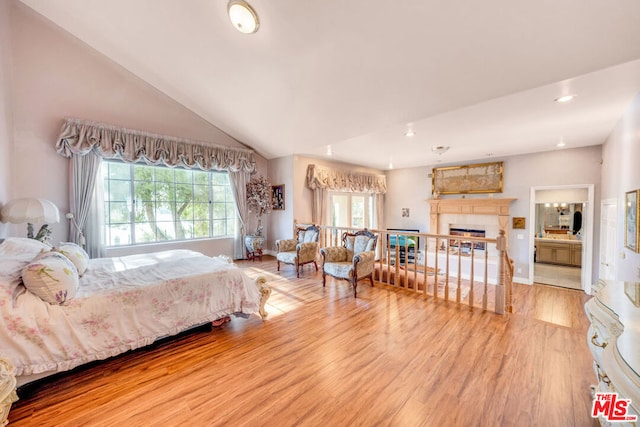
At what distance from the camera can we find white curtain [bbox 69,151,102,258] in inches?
146

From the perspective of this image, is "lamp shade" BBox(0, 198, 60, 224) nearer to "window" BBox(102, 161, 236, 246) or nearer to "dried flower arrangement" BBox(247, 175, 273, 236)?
"window" BBox(102, 161, 236, 246)

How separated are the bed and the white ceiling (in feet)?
8.29

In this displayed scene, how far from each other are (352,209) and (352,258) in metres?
3.37

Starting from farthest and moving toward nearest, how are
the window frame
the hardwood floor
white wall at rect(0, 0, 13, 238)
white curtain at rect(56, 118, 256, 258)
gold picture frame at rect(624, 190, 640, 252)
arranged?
the window frame, white curtain at rect(56, 118, 256, 258), white wall at rect(0, 0, 13, 238), gold picture frame at rect(624, 190, 640, 252), the hardwood floor

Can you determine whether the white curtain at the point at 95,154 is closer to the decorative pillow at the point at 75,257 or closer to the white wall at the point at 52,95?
the white wall at the point at 52,95

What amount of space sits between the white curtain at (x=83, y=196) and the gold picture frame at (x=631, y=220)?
6644mm

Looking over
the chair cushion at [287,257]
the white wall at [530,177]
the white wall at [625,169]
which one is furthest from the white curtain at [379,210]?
the white wall at [625,169]

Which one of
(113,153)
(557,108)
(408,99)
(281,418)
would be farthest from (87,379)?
(557,108)

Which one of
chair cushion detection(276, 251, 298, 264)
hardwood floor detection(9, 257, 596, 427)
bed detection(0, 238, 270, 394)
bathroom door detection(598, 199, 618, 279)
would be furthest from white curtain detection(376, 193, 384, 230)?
bed detection(0, 238, 270, 394)

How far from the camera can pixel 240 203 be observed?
5.59m

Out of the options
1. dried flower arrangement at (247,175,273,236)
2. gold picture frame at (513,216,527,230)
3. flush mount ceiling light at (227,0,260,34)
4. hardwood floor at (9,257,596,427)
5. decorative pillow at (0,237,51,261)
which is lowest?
hardwood floor at (9,257,596,427)

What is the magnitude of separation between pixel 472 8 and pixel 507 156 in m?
4.76

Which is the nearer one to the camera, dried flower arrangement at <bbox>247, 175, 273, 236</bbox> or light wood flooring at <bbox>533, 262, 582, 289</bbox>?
light wood flooring at <bbox>533, 262, 582, 289</bbox>

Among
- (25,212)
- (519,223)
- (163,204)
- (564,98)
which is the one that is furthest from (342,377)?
(519,223)
